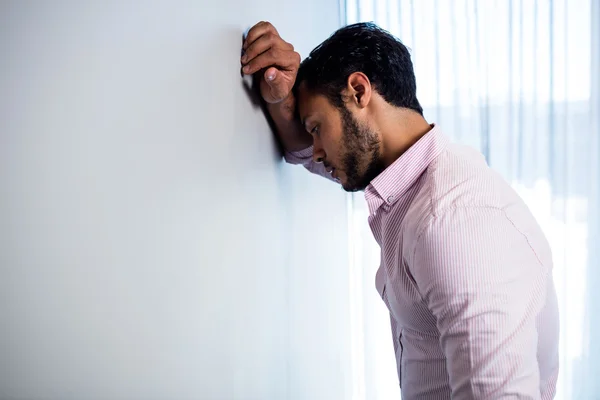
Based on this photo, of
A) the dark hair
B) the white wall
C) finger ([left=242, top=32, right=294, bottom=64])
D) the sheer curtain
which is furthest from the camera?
the sheer curtain

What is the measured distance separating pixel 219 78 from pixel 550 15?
1903mm

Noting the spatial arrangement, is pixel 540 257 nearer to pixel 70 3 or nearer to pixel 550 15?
pixel 70 3

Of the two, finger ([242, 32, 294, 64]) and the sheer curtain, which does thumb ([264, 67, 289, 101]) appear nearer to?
finger ([242, 32, 294, 64])

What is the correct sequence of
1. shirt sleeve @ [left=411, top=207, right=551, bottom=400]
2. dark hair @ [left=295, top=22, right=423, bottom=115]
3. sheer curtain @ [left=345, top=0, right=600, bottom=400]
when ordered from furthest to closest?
1. sheer curtain @ [left=345, top=0, right=600, bottom=400]
2. dark hair @ [left=295, top=22, right=423, bottom=115]
3. shirt sleeve @ [left=411, top=207, right=551, bottom=400]

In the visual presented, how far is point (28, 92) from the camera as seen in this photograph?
0.43m

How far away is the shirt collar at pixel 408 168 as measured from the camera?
1.04 metres

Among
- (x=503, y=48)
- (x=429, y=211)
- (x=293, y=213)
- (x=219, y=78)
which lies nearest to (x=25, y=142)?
(x=219, y=78)

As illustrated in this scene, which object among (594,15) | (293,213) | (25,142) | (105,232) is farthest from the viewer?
(594,15)

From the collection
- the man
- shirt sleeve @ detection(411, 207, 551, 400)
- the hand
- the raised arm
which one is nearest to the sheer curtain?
the man

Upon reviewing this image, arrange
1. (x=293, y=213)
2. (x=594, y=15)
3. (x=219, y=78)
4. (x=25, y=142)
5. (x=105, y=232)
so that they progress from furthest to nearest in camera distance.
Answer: (x=594, y=15), (x=293, y=213), (x=219, y=78), (x=105, y=232), (x=25, y=142)

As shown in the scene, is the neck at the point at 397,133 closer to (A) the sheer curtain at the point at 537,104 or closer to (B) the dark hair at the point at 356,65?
(B) the dark hair at the point at 356,65

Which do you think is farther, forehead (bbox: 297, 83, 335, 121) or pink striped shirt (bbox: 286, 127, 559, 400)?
forehead (bbox: 297, 83, 335, 121)

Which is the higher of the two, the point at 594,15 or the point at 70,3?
the point at 594,15

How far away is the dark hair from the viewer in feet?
3.55
